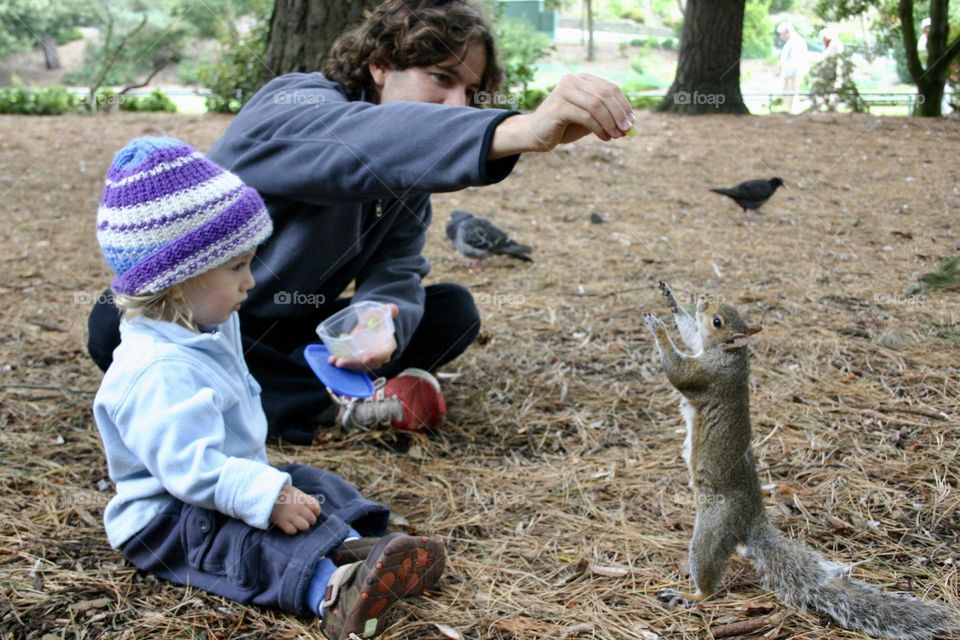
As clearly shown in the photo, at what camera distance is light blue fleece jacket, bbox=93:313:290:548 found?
5.37 feet

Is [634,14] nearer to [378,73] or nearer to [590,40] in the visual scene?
[590,40]

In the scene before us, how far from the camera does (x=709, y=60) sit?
7668mm

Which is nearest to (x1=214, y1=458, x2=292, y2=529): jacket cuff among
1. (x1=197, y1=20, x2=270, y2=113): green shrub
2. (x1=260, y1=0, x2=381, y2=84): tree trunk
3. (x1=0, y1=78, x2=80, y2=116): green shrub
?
(x1=260, y1=0, x2=381, y2=84): tree trunk

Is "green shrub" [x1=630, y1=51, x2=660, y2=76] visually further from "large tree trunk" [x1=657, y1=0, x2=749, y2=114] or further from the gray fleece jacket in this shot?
the gray fleece jacket

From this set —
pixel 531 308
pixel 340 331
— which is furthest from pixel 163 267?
pixel 531 308

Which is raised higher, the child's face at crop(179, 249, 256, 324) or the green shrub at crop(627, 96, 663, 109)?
the child's face at crop(179, 249, 256, 324)

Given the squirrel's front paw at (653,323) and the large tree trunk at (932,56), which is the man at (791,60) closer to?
the large tree trunk at (932,56)

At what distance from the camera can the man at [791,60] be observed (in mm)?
9562

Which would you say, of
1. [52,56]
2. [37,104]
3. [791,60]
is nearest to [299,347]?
[37,104]

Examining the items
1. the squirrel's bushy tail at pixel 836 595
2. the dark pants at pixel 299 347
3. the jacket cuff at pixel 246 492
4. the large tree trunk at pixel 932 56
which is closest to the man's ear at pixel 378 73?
the dark pants at pixel 299 347

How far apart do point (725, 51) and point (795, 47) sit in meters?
2.39

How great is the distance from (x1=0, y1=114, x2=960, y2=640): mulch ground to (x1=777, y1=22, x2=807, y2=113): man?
4894mm

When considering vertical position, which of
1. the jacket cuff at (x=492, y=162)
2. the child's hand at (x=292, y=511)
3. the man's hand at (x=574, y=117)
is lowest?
the child's hand at (x=292, y=511)

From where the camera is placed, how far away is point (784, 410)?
2.47 meters
